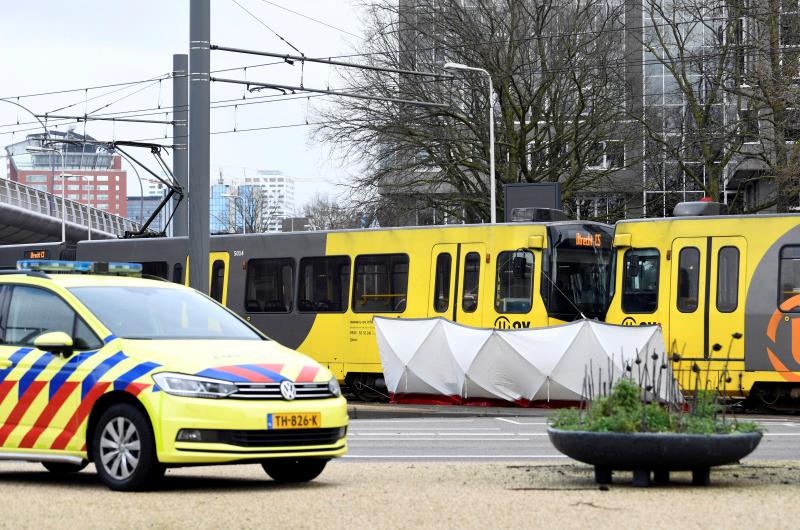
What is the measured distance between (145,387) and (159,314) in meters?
1.35

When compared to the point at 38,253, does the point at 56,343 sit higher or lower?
lower

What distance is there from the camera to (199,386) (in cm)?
1056

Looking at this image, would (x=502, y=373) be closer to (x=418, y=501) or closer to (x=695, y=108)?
(x=418, y=501)

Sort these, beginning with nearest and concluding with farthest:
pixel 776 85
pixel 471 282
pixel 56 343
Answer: pixel 56 343 → pixel 471 282 → pixel 776 85

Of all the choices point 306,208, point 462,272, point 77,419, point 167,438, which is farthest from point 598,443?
point 306,208

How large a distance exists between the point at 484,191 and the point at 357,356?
56.0ft

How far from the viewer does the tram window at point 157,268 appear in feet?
99.2

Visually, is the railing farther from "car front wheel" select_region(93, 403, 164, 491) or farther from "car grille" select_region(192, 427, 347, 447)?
"car grille" select_region(192, 427, 347, 447)

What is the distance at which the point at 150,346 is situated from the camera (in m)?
11.0

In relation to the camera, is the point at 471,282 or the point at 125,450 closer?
the point at 125,450

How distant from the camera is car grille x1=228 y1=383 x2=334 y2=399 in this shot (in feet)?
34.8

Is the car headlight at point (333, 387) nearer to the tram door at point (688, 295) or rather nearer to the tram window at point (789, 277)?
the tram door at point (688, 295)

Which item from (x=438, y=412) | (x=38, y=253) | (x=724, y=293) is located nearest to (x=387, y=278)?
(x=438, y=412)

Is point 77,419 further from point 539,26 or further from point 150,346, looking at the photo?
point 539,26
